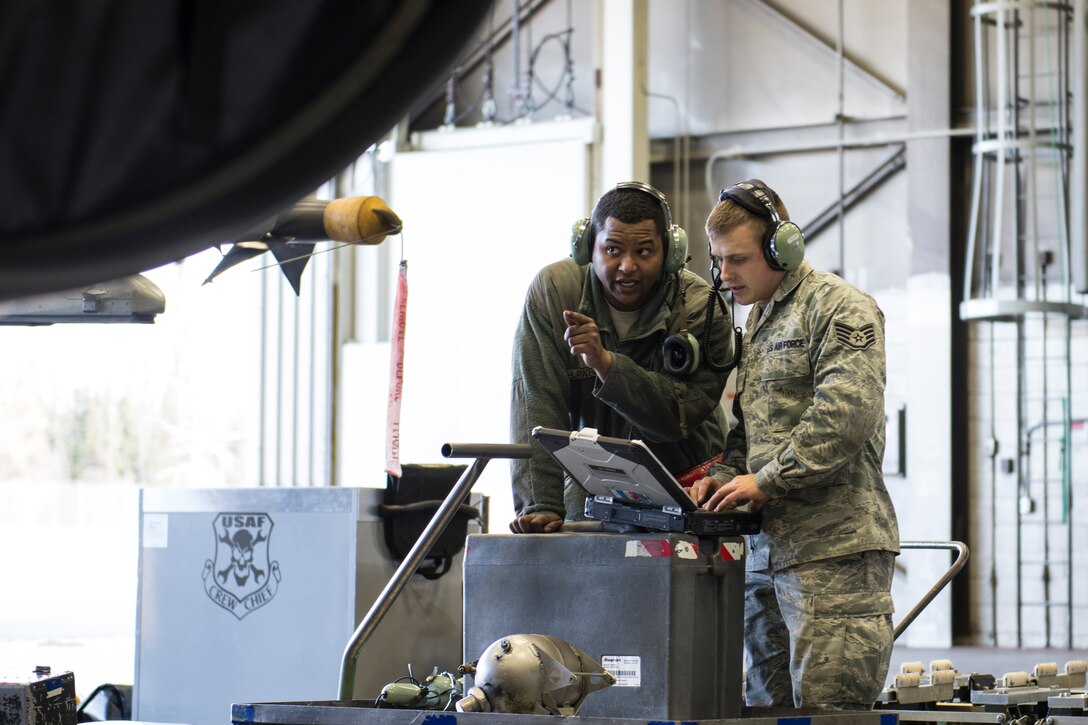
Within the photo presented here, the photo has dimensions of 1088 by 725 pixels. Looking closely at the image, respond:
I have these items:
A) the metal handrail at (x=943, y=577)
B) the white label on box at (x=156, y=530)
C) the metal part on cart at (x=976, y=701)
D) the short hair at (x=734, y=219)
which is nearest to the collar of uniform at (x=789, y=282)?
the short hair at (x=734, y=219)

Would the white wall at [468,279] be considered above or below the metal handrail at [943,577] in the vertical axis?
above

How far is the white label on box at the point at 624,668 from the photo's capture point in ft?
8.07

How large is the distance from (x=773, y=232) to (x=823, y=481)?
1.64 feet

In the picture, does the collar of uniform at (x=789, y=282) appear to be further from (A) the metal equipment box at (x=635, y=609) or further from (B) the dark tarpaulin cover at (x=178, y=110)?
(B) the dark tarpaulin cover at (x=178, y=110)

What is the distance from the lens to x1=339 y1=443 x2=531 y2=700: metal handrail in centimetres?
268

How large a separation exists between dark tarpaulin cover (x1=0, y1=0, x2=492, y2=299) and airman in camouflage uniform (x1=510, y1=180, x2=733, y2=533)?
229 cm

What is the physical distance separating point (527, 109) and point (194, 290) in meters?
2.92

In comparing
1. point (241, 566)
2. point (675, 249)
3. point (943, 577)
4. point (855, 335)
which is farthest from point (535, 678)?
point (241, 566)

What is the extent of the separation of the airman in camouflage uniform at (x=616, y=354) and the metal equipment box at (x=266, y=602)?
0.98 metres

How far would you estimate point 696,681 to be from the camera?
2.47 meters

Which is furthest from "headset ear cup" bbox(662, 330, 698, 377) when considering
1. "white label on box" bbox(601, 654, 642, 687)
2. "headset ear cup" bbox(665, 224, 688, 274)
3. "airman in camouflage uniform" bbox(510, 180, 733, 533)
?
"white label on box" bbox(601, 654, 642, 687)

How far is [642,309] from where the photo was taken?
2949mm

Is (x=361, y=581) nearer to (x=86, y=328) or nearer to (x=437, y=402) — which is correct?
(x=437, y=402)

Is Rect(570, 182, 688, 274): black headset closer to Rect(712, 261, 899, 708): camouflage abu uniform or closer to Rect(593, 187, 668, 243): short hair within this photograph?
Rect(593, 187, 668, 243): short hair
